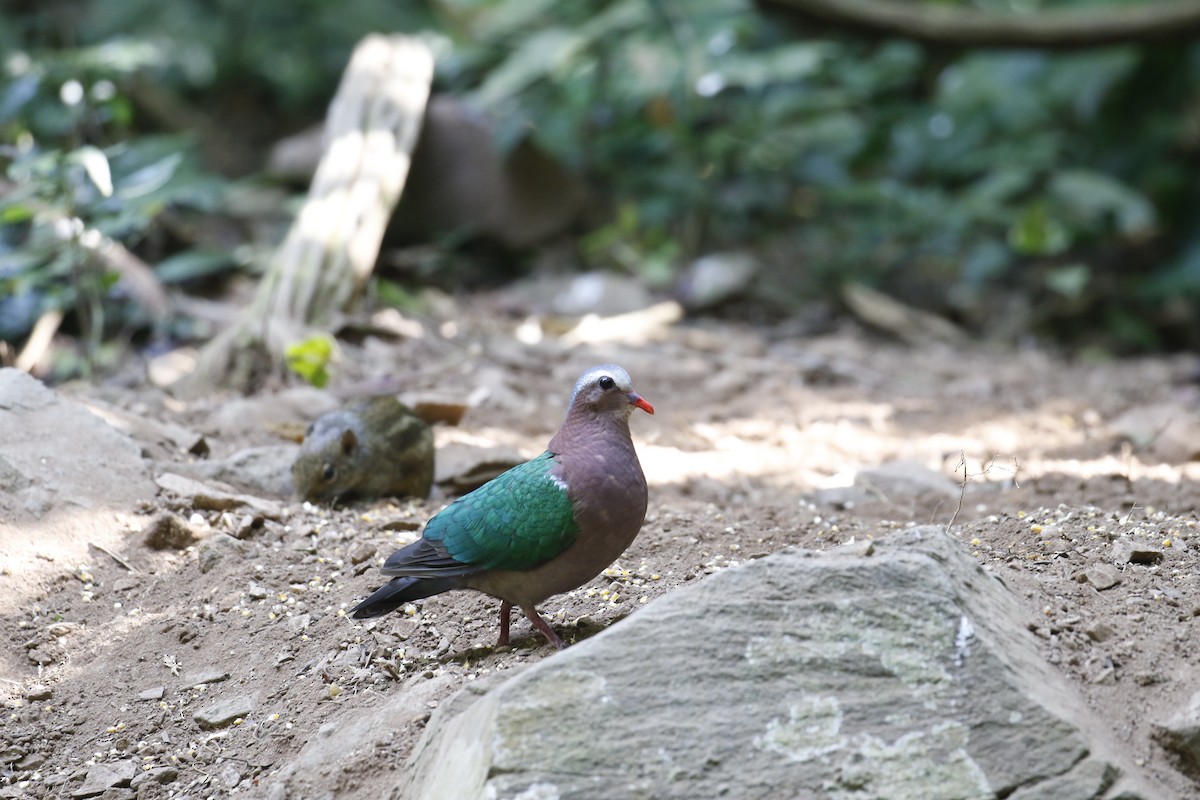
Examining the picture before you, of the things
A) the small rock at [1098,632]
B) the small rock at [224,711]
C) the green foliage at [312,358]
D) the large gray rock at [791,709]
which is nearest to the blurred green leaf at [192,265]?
the green foliage at [312,358]

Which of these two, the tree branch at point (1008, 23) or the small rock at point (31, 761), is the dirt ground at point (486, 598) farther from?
the tree branch at point (1008, 23)

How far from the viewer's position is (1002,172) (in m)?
8.20

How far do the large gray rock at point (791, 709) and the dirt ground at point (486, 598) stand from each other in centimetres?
30

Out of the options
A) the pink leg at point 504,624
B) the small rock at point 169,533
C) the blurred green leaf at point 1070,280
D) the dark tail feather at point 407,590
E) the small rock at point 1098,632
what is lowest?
the blurred green leaf at point 1070,280

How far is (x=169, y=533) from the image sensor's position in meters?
3.36

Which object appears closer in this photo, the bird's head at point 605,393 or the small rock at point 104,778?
the small rock at point 104,778

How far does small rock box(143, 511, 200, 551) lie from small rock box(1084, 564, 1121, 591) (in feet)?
8.16

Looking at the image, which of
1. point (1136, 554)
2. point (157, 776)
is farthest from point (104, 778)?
point (1136, 554)

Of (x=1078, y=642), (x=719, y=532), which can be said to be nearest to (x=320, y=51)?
(x=719, y=532)

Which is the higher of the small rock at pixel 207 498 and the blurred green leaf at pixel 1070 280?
the small rock at pixel 207 498

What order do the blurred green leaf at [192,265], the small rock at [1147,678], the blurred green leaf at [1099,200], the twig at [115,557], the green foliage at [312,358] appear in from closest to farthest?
the small rock at [1147,678]
the twig at [115,557]
the green foliage at [312,358]
the blurred green leaf at [192,265]
the blurred green leaf at [1099,200]

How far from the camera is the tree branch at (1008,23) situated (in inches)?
295

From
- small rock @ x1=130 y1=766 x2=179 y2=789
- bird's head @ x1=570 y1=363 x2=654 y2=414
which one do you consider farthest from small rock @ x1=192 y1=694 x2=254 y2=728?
bird's head @ x1=570 y1=363 x2=654 y2=414

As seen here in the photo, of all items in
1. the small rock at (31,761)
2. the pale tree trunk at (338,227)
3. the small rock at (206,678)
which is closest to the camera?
the small rock at (31,761)
